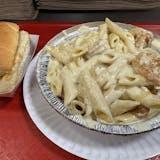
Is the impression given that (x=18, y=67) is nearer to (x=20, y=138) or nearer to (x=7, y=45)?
(x=7, y=45)

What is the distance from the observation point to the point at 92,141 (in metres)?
0.82

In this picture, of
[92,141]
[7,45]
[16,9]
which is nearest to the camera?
[92,141]

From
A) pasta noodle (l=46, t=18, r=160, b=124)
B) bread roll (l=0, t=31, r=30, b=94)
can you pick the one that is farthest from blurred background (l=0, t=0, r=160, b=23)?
pasta noodle (l=46, t=18, r=160, b=124)

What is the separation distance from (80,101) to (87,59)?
0.15 metres

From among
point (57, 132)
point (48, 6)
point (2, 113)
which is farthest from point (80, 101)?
point (48, 6)

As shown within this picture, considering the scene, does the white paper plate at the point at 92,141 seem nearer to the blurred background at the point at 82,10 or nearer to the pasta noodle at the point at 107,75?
the pasta noodle at the point at 107,75

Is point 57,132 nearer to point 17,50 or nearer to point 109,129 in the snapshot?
point 109,129

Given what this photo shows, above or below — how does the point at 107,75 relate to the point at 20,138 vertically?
above

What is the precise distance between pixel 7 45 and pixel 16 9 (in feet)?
1.68

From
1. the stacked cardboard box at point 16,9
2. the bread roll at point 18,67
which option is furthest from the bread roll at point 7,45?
the stacked cardboard box at point 16,9

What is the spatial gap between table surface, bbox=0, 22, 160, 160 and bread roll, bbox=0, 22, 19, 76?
86 mm

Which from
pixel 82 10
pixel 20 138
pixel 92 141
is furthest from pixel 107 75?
pixel 82 10

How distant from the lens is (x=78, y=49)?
0.92 metres

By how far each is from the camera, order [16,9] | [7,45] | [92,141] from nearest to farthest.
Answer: [92,141] < [7,45] < [16,9]
